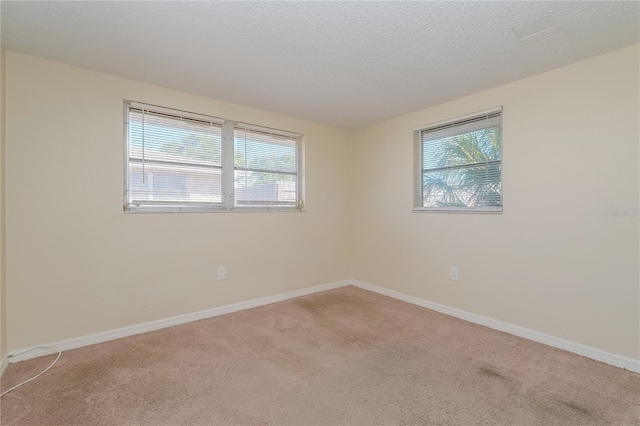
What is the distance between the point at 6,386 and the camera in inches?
72.4

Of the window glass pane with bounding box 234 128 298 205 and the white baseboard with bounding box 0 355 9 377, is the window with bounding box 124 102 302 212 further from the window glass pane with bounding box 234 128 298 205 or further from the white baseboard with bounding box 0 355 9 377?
the white baseboard with bounding box 0 355 9 377

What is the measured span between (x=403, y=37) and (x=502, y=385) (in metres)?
2.37

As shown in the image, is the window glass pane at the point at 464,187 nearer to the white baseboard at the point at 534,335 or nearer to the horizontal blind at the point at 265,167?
the white baseboard at the point at 534,335

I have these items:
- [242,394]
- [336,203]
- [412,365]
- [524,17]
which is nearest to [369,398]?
[412,365]

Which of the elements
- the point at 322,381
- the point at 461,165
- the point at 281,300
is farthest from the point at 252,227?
the point at 461,165

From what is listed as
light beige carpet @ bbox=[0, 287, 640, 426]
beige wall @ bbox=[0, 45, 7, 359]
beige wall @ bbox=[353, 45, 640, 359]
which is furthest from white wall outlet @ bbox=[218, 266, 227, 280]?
beige wall @ bbox=[353, 45, 640, 359]

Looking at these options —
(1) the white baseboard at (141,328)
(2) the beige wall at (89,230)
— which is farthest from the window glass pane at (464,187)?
(2) the beige wall at (89,230)

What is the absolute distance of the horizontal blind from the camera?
→ 332 centimetres

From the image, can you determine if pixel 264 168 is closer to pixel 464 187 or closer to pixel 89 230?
pixel 89 230

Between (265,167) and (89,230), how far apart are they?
1.81 metres

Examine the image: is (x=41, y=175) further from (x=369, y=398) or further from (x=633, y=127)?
(x=633, y=127)

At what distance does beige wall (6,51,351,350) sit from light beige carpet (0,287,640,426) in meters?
0.33

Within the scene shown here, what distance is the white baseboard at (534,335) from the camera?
2093 mm

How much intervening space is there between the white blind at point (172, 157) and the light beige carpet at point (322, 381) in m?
1.29
